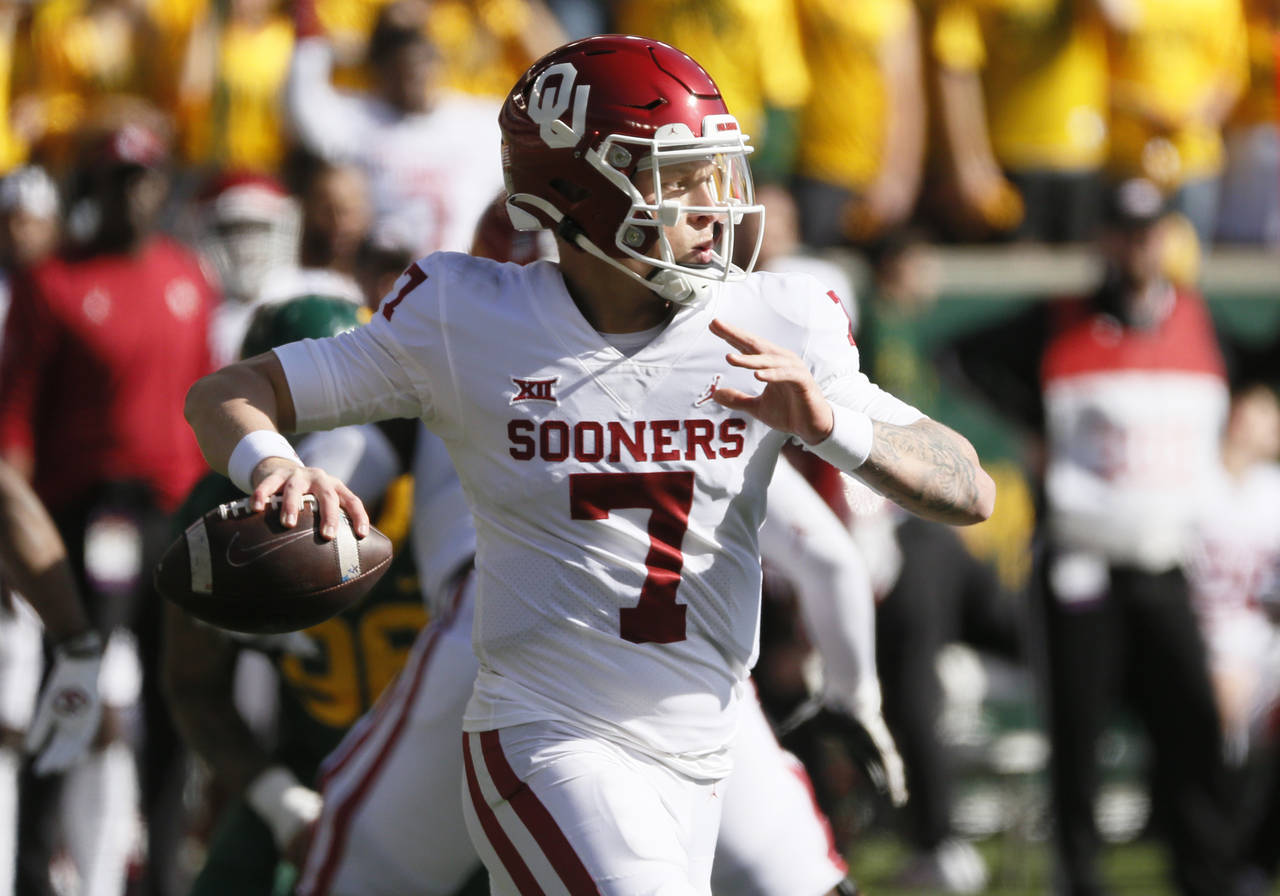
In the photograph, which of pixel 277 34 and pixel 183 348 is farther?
pixel 277 34

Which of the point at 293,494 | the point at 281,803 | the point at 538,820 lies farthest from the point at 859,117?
the point at 293,494

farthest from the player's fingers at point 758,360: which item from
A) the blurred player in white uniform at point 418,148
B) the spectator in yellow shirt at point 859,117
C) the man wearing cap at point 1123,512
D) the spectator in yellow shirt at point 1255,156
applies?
the spectator in yellow shirt at point 1255,156

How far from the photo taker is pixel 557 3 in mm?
8172

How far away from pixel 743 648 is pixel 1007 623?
4079mm

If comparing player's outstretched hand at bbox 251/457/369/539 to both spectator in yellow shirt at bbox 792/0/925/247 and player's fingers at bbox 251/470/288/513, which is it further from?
spectator in yellow shirt at bbox 792/0/925/247

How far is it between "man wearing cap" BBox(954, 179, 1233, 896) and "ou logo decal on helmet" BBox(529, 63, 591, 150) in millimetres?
3254

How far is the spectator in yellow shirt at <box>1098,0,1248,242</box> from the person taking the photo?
26.1 feet

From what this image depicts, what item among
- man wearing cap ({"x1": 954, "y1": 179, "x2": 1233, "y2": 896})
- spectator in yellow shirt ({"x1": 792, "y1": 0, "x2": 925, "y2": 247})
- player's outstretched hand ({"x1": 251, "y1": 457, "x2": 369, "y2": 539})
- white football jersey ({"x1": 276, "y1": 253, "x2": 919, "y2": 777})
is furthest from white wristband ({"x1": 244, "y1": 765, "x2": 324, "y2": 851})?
spectator in yellow shirt ({"x1": 792, "y1": 0, "x2": 925, "y2": 247})

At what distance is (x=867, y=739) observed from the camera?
3676mm

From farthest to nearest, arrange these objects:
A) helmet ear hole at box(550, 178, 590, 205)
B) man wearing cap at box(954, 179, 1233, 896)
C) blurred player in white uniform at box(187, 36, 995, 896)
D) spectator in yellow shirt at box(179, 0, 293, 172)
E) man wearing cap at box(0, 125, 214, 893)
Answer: spectator in yellow shirt at box(179, 0, 293, 172), man wearing cap at box(0, 125, 214, 893), man wearing cap at box(954, 179, 1233, 896), helmet ear hole at box(550, 178, 590, 205), blurred player in white uniform at box(187, 36, 995, 896)

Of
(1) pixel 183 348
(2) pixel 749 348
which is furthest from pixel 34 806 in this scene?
(2) pixel 749 348

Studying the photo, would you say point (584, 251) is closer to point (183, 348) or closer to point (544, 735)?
point (544, 735)

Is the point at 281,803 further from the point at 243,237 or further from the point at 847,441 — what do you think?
the point at 243,237

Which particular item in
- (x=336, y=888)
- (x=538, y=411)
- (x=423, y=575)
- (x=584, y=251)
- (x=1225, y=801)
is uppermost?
(x=584, y=251)
